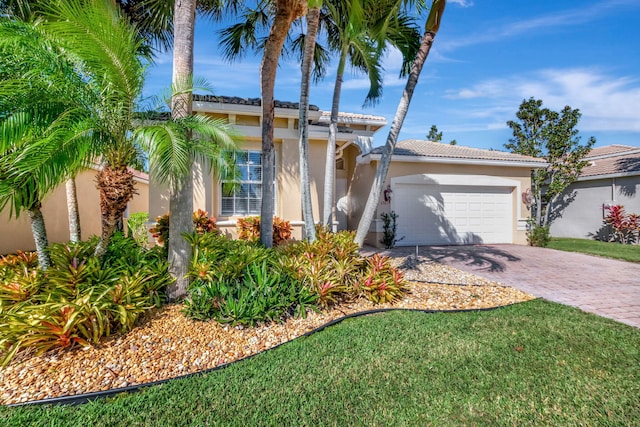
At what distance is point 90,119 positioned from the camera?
4453mm

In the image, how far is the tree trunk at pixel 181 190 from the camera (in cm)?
564

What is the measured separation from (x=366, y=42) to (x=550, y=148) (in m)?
14.9

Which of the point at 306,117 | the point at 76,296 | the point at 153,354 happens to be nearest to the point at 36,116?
the point at 76,296

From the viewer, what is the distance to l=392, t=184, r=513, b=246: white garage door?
1350cm

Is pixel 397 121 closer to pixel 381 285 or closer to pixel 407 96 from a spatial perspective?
pixel 407 96

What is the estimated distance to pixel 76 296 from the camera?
466cm

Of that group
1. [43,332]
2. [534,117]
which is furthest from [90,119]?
[534,117]

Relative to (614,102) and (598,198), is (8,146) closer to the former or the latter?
(598,198)

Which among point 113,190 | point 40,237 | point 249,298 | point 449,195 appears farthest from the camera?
point 449,195

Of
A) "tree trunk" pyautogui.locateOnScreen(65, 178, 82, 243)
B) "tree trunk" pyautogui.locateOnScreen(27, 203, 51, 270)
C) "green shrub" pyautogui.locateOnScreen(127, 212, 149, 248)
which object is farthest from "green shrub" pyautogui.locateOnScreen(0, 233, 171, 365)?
"green shrub" pyautogui.locateOnScreen(127, 212, 149, 248)

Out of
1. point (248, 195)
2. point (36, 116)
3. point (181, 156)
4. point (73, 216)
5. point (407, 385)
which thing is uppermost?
point (36, 116)

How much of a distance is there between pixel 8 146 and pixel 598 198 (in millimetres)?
24212

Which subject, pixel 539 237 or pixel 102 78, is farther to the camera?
pixel 539 237

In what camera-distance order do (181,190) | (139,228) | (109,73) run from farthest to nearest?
1. (139,228)
2. (181,190)
3. (109,73)
